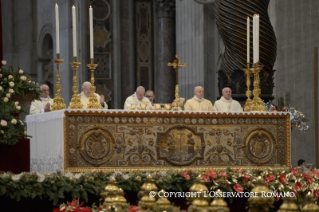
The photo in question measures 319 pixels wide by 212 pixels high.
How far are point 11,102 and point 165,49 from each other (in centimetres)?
1141

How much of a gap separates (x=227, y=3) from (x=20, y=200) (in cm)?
519

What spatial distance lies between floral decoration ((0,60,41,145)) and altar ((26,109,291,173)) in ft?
1.59

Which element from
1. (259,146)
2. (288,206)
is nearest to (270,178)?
(259,146)

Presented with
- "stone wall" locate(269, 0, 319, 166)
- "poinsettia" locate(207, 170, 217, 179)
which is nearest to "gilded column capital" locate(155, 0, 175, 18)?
"stone wall" locate(269, 0, 319, 166)

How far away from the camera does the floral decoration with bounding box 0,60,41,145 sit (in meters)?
9.76

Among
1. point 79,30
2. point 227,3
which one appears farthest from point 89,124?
point 79,30

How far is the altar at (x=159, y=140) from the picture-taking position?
1002 centimetres

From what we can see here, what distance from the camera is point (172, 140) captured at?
10.4m

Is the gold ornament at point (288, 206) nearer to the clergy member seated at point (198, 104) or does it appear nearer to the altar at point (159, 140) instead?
the altar at point (159, 140)

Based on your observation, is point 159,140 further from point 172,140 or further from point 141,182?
point 141,182

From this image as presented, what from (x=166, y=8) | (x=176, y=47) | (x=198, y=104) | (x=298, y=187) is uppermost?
(x=166, y=8)

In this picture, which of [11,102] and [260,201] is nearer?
[260,201]

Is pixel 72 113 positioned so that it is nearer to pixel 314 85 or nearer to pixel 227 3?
pixel 227 3

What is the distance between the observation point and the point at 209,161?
1048 centimetres
